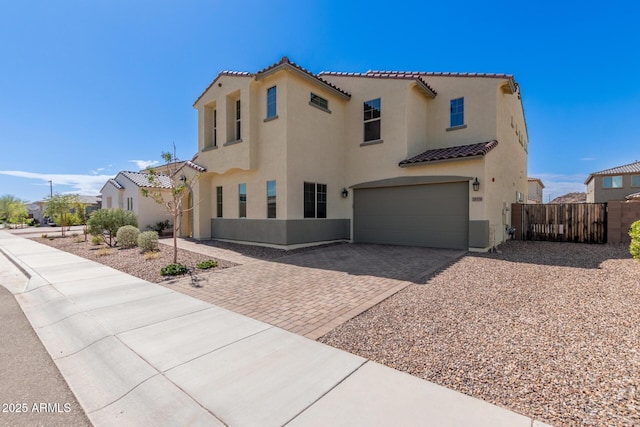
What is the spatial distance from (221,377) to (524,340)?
3900 millimetres

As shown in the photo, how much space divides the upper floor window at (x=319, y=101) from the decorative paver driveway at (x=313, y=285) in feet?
23.3

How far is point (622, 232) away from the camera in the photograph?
41.1 feet

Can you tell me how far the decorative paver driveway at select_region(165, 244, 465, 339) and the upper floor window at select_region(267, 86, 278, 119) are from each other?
636cm

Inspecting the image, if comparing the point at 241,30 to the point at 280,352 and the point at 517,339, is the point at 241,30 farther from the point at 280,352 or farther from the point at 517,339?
the point at 517,339

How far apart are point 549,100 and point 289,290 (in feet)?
70.6

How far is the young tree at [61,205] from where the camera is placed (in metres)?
18.9

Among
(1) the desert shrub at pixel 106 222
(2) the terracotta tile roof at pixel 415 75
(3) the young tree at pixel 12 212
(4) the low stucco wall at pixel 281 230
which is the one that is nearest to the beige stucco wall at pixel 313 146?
(4) the low stucco wall at pixel 281 230

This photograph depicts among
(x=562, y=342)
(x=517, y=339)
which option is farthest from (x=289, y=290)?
(x=562, y=342)

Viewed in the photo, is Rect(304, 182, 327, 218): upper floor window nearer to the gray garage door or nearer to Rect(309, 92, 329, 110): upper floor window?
the gray garage door

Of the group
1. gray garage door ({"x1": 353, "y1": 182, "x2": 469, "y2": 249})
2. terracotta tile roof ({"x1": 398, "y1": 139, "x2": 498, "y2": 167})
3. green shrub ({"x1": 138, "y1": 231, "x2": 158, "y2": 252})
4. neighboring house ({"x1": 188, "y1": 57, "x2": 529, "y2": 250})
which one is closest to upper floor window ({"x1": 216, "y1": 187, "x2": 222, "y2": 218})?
neighboring house ({"x1": 188, "y1": 57, "x2": 529, "y2": 250})

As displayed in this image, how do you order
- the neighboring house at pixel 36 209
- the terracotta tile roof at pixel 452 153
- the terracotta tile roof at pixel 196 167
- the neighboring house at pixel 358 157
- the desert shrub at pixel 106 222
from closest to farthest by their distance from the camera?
the terracotta tile roof at pixel 452 153 → the neighboring house at pixel 358 157 → the desert shrub at pixel 106 222 → the terracotta tile roof at pixel 196 167 → the neighboring house at pixel 36 209

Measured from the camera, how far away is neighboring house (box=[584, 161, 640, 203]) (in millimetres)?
32625

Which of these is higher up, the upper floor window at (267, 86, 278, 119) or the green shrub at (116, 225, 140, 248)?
the upper floor window at (267, 86, 278, 119)

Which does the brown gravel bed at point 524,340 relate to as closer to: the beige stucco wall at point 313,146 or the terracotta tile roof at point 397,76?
the beige stucco wall at point 313,146
